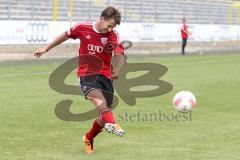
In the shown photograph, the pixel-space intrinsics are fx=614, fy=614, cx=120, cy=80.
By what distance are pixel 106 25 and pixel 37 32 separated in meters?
22.8

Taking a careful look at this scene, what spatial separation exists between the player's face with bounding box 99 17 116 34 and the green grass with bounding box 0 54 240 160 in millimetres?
1562

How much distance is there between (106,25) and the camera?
7613mm

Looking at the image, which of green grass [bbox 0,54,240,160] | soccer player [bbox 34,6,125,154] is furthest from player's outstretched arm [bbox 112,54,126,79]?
green grass [bbox 0,54,240,160]

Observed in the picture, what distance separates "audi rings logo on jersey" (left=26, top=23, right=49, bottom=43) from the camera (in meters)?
29.5

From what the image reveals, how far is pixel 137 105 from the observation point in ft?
41.6

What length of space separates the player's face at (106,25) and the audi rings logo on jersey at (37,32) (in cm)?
2199

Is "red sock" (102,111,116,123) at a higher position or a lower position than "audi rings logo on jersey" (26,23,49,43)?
higher

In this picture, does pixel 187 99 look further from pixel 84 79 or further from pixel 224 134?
pixel 84 79

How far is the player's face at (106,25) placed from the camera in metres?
7.56

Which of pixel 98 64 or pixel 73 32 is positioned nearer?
pixel 98 64

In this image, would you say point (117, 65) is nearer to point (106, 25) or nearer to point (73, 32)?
point (106, 25)

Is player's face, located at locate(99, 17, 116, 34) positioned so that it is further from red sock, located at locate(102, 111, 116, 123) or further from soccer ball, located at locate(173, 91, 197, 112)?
soccer ball, located at locate(173, 91, 197, 112)

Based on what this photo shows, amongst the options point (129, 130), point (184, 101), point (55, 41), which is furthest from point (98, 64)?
point (184, 101)

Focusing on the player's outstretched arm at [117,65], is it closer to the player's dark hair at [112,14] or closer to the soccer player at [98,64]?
the soccer player at [98,64]
